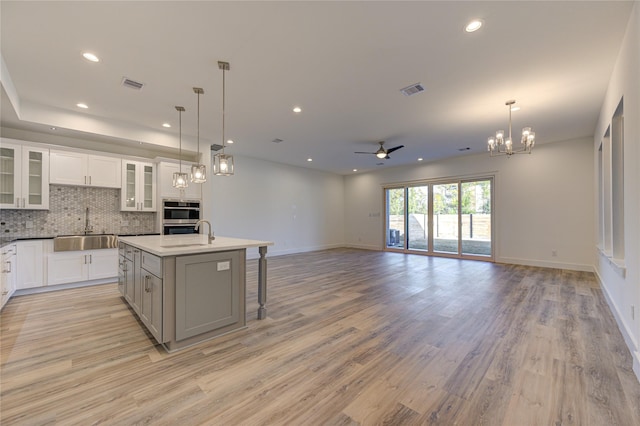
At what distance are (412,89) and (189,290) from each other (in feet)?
11.6

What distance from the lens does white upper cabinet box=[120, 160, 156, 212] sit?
5.11m

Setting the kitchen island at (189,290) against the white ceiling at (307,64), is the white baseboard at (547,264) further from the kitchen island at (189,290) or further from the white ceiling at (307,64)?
the kitchen island at (189,290)

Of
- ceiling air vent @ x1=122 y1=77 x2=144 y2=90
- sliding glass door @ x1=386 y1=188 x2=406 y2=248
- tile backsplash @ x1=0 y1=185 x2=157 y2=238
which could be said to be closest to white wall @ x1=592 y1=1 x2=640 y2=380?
ceiling air vent @ x1=122 y1=77 x2=144 y2=90

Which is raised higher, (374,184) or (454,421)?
(374,184)

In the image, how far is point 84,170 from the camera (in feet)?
15.4

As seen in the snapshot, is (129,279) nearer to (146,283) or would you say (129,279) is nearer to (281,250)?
(146,283)

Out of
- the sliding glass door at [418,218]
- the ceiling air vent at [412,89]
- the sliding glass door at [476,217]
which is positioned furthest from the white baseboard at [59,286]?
the sliding glass door at [476,217]

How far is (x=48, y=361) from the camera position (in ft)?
7.41

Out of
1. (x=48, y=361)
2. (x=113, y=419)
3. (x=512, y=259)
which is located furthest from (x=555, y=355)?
(x=512, y=259)

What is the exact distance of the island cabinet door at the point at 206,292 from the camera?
246 cm

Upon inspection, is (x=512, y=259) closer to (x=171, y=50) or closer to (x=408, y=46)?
(x=408, y=46)

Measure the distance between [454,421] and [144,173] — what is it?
19.7ft

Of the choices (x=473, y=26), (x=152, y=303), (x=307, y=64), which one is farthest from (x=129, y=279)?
(x=473, y=26)

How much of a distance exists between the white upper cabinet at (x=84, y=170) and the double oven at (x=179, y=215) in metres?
0.93
